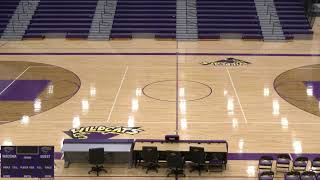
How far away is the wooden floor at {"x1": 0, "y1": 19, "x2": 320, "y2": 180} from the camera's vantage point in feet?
49.1

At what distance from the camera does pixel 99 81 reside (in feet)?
69.4

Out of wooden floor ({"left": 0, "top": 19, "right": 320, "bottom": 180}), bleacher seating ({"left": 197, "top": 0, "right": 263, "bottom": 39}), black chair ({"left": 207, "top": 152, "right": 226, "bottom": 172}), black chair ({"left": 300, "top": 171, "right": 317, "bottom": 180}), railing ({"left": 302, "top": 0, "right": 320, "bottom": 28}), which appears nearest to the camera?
black chair ({"left": 300, "top": 171, "right": 317, "bottom": 180})

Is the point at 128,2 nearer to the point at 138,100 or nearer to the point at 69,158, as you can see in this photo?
the point at 138,100

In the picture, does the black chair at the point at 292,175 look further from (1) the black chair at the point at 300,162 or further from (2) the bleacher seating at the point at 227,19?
(2) the bleacher seating at the point at 227,19

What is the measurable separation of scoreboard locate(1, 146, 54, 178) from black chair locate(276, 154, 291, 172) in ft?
19.2

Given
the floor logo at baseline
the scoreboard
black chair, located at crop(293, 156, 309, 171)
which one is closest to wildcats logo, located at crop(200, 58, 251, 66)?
the floor logo at baseline

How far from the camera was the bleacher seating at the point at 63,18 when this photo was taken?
3123 centimetres

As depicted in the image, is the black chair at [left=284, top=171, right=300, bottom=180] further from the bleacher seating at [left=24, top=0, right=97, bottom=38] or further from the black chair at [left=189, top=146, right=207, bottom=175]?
the bleacher seating at [left=24, top=0, right=97, bottom=38]

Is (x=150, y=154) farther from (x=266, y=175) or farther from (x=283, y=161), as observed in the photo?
(x=283, y=161)

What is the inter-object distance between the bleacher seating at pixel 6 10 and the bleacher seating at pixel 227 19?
1293 cm

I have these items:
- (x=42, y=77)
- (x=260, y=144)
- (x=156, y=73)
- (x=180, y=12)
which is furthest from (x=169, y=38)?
(x=260, y=144)

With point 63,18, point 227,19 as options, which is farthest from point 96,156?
point 63,18

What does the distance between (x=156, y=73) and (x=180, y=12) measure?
1209cm

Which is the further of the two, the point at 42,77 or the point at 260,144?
the point at 42,77
